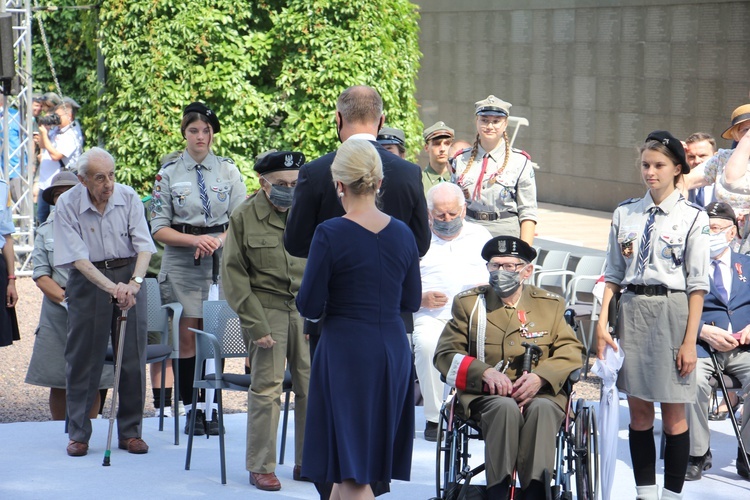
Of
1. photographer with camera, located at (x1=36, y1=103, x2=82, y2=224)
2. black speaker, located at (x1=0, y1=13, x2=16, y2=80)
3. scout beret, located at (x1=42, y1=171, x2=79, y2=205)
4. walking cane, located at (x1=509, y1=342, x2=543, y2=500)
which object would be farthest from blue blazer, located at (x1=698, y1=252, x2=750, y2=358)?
photographer with camera, located at (x1=36, y1=103, x2=82, y2=224)

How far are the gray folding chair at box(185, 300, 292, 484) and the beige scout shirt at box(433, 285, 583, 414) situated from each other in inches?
40.9

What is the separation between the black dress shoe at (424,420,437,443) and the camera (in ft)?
23.1

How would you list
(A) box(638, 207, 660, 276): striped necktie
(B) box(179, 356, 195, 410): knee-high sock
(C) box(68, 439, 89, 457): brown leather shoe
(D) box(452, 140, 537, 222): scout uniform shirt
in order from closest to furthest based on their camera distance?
(A) box(638, 207, 660, 276): striped necktie
(C) box(68, 439, 89, 457): brown leather shoe
(B) box(179, 356, 195, 410): knee-high sock
(D) box(452, 140, 537, 222): scout uniform shirt

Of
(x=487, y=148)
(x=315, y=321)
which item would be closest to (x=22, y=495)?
(x=315, y=321)

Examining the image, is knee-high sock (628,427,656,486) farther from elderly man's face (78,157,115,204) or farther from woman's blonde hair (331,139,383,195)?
elderly man's face (78,157,115,204)

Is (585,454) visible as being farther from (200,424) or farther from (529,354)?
(200,424)

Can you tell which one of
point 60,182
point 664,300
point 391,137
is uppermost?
point 391,137

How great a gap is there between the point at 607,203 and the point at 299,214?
1299 centimetres

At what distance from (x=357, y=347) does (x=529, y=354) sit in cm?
122

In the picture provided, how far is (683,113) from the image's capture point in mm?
→ 15750

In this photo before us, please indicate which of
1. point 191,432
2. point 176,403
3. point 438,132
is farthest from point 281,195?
point 438,132

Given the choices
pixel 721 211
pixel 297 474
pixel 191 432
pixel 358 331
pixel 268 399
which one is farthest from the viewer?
pixel 721 211

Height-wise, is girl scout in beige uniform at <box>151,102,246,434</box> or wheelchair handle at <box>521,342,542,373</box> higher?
girl scout in beige uniform at <box>151,102,246,434</box>

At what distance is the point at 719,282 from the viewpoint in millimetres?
6684
